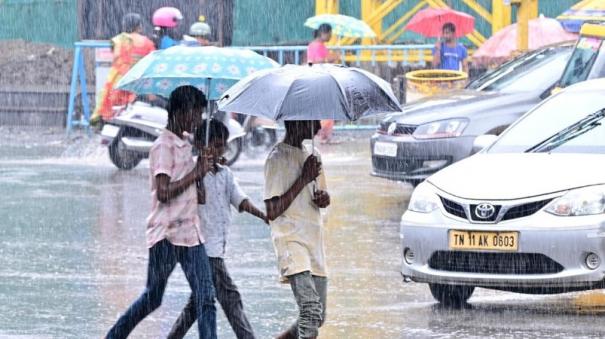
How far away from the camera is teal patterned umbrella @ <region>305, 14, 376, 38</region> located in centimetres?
2220

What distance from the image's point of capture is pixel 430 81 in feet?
63.4

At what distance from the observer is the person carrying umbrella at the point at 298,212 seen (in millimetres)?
7504

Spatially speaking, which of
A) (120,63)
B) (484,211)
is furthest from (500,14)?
(484,211)

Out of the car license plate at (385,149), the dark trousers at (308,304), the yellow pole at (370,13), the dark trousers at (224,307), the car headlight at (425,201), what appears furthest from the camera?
the yellow pole at (370,13)

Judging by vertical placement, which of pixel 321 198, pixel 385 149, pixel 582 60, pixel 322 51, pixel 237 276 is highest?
pixel 582 60

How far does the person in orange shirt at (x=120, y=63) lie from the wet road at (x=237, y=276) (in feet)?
8.54

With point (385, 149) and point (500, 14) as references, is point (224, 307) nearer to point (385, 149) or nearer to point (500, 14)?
point (385, 149)

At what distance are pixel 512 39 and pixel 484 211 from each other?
38.1 feet

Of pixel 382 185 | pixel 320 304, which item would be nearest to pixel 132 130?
pixel 382 185

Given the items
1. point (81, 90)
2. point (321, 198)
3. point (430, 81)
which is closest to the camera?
point (321, 198)

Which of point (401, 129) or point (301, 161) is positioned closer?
point (301, 161)

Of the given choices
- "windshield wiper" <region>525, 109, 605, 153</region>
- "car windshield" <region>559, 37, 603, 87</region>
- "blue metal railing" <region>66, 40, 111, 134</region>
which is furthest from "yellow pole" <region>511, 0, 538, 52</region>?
"windshield wiper" <region>525, 109, 605, 153</region>

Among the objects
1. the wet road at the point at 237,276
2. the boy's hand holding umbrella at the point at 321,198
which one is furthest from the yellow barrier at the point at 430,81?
the boy's hand holding umbrella at the point at 321,198

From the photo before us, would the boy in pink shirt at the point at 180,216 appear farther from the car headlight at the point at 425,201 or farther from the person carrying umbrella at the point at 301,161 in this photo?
the car headlight at the point at 425,201
